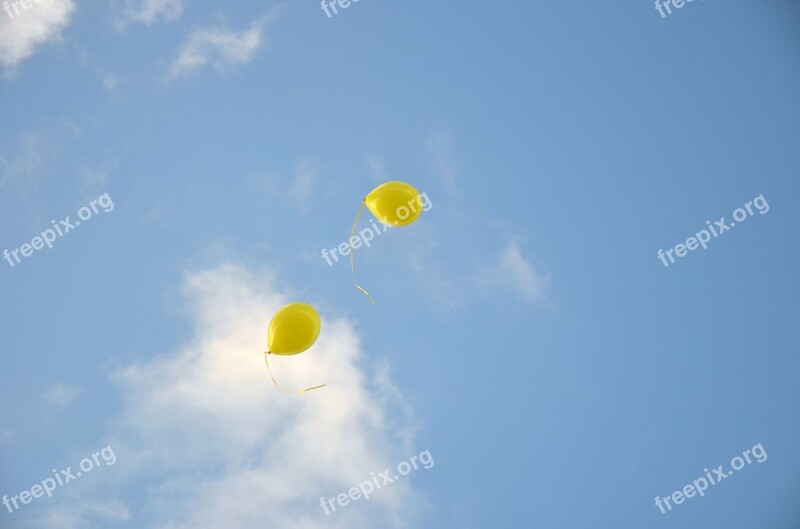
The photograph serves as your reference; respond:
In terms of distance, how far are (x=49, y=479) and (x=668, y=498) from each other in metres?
14.2

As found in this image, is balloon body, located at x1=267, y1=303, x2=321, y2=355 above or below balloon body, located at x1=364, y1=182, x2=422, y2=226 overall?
below

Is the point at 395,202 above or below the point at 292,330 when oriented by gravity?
above

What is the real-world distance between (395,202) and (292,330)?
237cm

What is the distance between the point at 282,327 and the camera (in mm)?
8180

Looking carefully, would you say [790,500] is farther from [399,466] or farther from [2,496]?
[2,496]

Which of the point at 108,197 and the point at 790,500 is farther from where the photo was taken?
the point at 790,500

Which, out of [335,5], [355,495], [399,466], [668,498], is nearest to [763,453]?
[668,498]

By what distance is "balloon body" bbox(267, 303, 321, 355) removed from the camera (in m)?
8.16

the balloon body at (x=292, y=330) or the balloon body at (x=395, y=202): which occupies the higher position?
the balloon body at (x=395, y=202)

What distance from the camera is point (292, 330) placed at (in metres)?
8.17

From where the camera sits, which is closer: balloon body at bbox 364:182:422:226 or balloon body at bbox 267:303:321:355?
balloon body at bbox 267:303:321:355

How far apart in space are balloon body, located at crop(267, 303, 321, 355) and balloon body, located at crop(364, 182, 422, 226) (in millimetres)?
1804

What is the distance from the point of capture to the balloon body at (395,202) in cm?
827

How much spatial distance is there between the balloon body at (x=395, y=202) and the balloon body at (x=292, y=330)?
1804 millimetres
